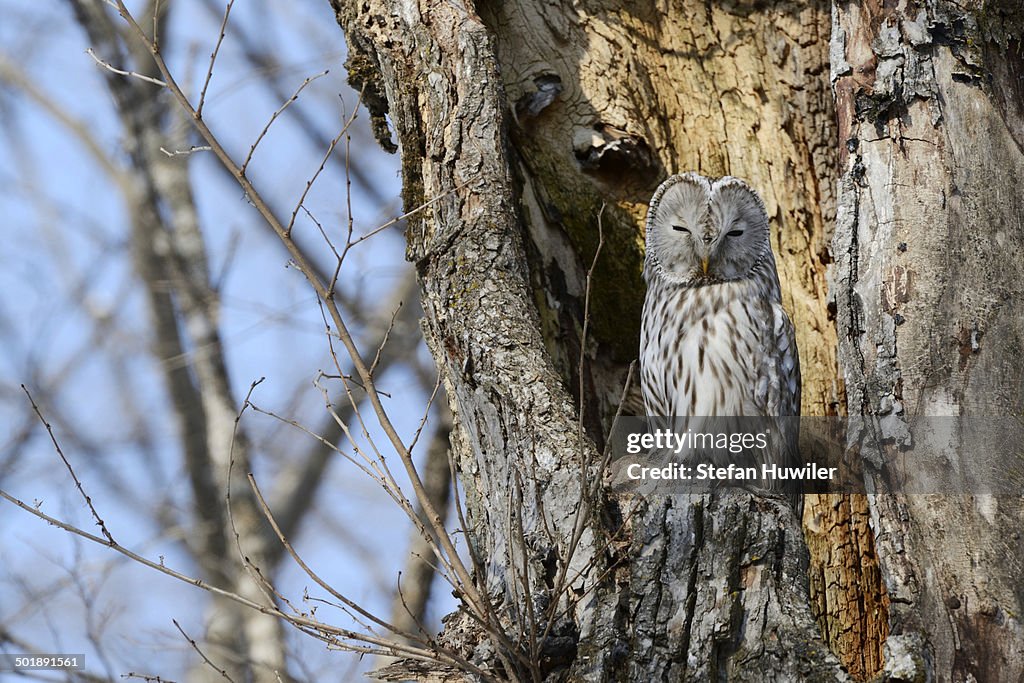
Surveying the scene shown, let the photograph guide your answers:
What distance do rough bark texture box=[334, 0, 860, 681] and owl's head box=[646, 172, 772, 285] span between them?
26 centimetres

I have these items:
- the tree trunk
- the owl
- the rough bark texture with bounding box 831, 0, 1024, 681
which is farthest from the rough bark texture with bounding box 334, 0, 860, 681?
the rough bark texture with bounding box 831, 0, 1024, 681

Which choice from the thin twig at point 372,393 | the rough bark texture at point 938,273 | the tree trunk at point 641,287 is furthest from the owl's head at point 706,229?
the thin twig at point 372,393

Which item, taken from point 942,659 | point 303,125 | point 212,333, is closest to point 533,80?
point 942,659

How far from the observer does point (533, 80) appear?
174 inches

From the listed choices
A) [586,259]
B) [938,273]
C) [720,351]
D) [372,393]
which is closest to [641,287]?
[586,259]

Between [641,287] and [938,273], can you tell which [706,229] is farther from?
[938,273]

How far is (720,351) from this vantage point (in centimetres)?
410

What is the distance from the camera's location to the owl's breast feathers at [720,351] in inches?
158

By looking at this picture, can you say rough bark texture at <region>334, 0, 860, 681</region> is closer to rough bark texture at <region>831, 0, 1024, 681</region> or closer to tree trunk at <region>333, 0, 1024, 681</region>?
tree trunk at <region>333, 0, 1024, 681</region>

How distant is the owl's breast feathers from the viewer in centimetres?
402

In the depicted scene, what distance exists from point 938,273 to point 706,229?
0.90m

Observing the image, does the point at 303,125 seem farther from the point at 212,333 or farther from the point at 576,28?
the point at 576,28

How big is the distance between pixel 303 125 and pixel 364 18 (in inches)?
213

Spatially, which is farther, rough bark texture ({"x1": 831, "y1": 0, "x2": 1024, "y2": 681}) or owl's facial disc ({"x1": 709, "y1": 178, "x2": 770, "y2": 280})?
owl's facial disc ({"x1": 709, "y1": 178, "x2": 770, "y2": 280})
